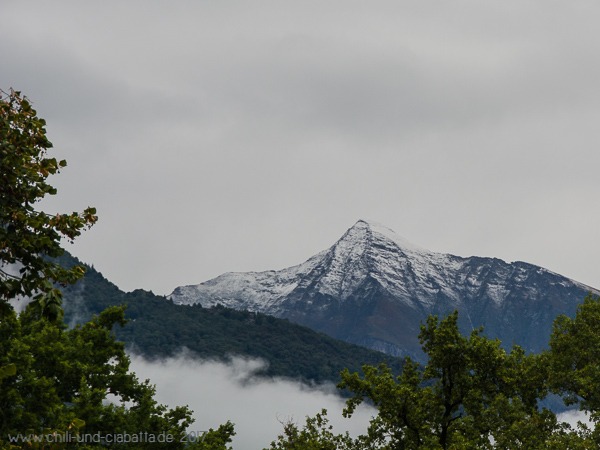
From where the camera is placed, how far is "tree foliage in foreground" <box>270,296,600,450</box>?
36.9 meters

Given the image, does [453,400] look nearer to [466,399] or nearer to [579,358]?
[466,399]

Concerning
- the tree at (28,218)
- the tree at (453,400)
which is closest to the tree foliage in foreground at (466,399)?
the tree at (453,400)

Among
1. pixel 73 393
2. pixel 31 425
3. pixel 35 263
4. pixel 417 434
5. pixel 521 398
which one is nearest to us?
pixel 35 263

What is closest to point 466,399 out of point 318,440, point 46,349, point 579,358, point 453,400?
point 453,400

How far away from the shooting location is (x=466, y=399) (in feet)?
126

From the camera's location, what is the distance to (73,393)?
44312mm

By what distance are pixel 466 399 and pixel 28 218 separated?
29.2 meters

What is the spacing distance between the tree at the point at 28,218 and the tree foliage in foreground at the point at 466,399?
985 inches

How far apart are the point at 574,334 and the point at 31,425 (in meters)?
28.8

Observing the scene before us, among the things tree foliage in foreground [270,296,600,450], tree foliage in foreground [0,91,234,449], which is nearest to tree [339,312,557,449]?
tree foliage in foreground [270,296,600,450]

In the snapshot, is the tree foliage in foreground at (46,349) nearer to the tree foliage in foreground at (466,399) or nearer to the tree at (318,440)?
the tree at (318,440)

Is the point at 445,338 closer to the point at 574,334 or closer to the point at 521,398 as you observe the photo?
the point at 521,398

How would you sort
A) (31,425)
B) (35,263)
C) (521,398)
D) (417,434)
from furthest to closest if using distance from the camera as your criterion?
(521,398) < (417,434) < (31,425) < (35,263)

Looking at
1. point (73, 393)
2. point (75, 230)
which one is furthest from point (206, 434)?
point (75, 230)
